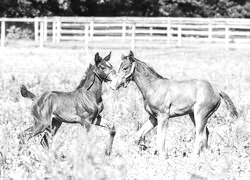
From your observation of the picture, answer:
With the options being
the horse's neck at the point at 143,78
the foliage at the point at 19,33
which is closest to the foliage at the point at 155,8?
the foliage at the point at 19,33

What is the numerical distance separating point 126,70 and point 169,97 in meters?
0.65

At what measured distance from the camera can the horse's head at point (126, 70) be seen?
26.3 feet

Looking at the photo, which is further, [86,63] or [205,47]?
[205,47]

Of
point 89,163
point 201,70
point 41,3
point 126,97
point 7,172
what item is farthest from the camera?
point 41,3

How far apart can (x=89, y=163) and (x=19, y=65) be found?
15.2 m

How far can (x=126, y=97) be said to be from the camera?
1277cm

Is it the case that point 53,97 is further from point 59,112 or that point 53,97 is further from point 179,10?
point 179,10

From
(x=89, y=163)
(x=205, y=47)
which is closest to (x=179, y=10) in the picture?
(x=205, y=47)

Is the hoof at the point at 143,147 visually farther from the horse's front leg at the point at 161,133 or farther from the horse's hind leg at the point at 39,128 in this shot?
the horse's hind leg at the point at 39,128

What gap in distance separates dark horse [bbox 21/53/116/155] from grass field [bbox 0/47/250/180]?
21cm

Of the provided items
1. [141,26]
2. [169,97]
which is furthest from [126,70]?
[141,26]

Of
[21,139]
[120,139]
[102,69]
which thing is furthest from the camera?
[120,139]

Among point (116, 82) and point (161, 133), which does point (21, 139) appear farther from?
point (161, 133)

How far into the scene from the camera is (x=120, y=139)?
29.6ft
